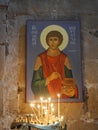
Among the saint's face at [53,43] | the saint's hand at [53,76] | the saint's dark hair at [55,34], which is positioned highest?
the saint's dark hair at [55,34]

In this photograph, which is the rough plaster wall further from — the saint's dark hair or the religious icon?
the saint's dark hair

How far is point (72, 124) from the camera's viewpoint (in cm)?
449

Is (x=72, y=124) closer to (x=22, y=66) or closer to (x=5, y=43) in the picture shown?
(x=22, y=66)

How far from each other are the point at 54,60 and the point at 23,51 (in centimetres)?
52

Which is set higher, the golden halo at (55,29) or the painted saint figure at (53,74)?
the golden halo at (55,29)

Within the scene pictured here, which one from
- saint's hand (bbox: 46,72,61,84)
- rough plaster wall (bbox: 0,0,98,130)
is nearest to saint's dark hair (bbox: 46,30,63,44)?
rough plaster wall (bbox: 0,0,98,130)

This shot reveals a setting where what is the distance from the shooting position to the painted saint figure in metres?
4.52

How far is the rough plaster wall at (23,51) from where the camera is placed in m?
4.50

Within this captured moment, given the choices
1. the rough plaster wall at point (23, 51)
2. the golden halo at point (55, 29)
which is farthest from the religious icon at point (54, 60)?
the rough plaster wall at point (23, 51)

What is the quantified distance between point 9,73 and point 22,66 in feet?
0.76

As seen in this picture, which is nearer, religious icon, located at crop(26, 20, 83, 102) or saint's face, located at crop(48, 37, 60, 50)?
religious icon, located at crop(26, 20, 83, 102)

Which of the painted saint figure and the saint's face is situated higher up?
the saint's face

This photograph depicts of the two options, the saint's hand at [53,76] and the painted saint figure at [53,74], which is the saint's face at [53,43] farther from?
the saint's hand at [53,76]

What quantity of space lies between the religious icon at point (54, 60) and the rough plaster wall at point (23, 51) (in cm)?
11
